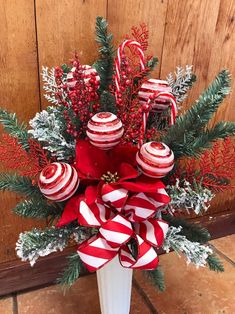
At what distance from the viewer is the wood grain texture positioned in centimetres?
84

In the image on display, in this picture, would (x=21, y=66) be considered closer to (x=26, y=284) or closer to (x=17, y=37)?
(x=17, y=37)

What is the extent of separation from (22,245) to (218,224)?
92cm

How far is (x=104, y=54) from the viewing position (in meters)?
0.82

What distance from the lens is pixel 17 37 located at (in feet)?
2.84

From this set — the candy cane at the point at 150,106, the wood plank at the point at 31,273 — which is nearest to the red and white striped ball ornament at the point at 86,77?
the candy cane at the point at 150,106

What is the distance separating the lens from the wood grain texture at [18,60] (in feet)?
2.77

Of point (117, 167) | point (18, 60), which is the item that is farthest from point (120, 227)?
point (18, 60)

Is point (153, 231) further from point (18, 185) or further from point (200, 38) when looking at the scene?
point (200, 38)

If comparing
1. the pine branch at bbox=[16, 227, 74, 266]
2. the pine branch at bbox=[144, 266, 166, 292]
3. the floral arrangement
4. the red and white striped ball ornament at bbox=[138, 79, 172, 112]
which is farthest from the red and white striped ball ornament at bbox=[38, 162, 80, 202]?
the pine branch at bbox=[144, 266, 166, 292]

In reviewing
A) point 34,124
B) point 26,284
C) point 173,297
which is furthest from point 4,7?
point 173,297

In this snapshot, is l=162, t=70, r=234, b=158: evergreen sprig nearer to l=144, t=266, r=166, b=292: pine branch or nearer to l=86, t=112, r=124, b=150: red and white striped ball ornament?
l=86, t=112, r=124, b=150: red and white striped ball ornament

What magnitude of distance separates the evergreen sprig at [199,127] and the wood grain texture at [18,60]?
408mm

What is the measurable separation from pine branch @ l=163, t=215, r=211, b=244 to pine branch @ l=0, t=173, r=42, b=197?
30 cm

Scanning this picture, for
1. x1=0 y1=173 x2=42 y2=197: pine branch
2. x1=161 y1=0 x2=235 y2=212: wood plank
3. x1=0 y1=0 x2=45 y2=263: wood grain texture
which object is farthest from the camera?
x1=161 y1=0 x2=235 y2=212: wood plank
